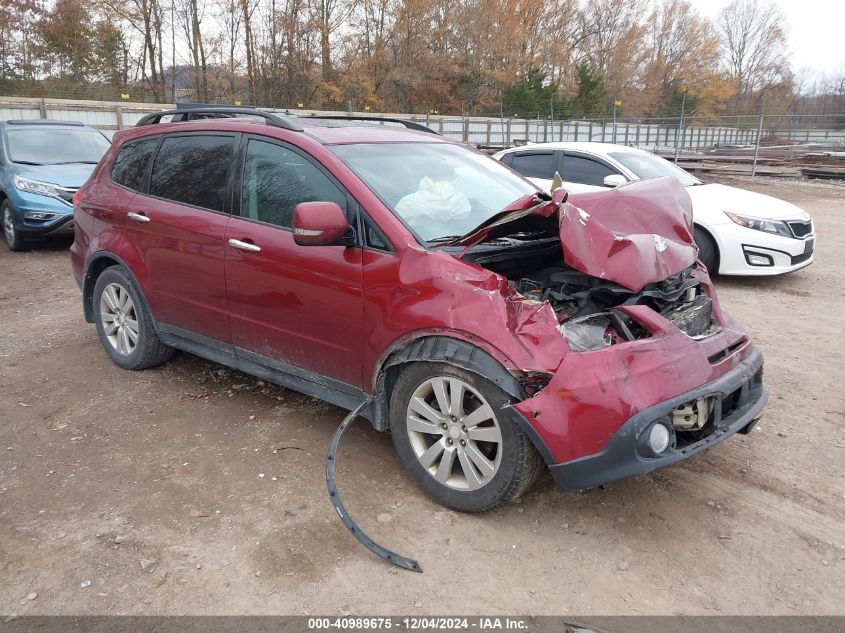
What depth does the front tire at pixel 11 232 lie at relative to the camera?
884 cm

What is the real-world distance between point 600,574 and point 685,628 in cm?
38

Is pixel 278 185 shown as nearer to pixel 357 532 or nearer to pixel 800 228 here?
pixel 357 532

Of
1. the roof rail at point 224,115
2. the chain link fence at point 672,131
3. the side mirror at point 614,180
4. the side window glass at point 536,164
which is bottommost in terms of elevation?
the side mirror at point 614,180

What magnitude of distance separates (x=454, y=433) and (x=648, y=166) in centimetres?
630

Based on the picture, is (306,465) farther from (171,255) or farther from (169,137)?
(169,137)

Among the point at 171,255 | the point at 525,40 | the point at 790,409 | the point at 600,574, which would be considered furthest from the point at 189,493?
the point at 525,40

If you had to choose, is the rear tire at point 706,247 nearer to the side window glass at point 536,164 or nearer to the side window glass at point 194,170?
the side window glass at point 536,164

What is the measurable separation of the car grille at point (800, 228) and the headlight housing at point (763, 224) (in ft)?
0.26

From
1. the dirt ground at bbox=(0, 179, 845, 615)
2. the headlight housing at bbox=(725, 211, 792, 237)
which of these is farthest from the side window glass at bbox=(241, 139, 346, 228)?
the headlight housing at bbox=(725, 211, 792, 237)

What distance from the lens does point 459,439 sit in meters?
2.85

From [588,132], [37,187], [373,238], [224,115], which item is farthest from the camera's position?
[588,132]

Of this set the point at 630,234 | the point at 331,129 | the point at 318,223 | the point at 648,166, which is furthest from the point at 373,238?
the point at 648,166

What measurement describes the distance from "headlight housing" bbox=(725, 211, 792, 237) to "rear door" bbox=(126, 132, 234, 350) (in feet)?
18.8

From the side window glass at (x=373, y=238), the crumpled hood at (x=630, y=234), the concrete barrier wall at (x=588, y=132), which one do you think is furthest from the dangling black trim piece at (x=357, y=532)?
the concrete barrier wall at (x=588, y=132)
